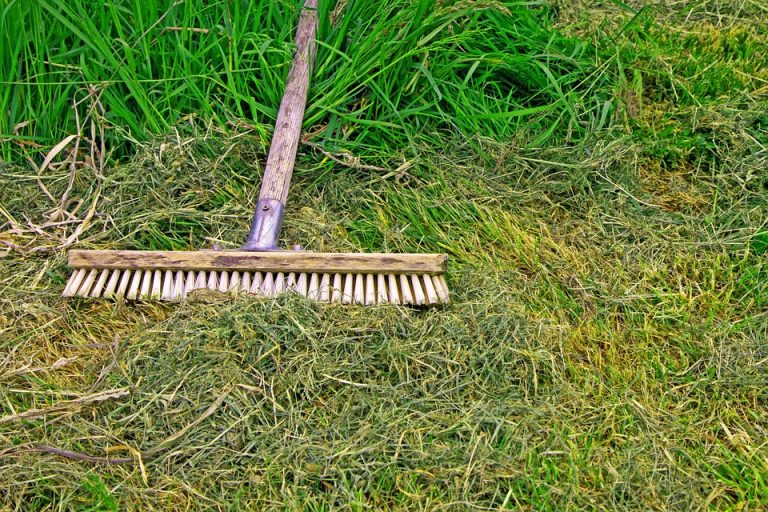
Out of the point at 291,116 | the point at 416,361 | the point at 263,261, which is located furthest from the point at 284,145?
the point at 416,361

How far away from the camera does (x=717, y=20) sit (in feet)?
12.7

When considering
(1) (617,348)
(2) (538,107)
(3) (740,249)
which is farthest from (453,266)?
(3) (740,249)

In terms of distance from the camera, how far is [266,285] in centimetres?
278

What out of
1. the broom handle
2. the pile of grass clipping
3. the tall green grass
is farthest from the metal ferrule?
the tall green grass

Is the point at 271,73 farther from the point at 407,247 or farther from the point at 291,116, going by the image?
the point at 407,247

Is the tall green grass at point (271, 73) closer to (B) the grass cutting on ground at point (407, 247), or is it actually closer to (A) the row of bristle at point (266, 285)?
(B) the grass cutting on ground at point (407, 247)

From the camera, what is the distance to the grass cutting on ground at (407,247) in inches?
91.8

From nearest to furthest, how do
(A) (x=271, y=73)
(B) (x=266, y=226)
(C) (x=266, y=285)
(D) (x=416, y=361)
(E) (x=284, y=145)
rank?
(D) (x=416, y=361)
(C) (x=266, y=285)
(B) (x=266, y=226)
(E) (x=284, y=145)
(A) (x=271, y=73)

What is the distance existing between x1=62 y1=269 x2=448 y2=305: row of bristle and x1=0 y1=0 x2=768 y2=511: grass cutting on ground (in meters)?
0.06

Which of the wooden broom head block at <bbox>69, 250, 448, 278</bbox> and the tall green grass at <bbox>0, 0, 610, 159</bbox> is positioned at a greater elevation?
the tall green grass at <bbox>0, 0, 610, 159</bbox>

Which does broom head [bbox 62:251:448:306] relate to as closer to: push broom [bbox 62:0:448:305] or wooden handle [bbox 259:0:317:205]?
push broom [bbox 62:0:448:305]

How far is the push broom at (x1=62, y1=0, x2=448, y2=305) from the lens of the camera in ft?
9.05

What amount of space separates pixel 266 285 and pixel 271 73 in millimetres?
1017

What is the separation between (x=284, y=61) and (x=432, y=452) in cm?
178
